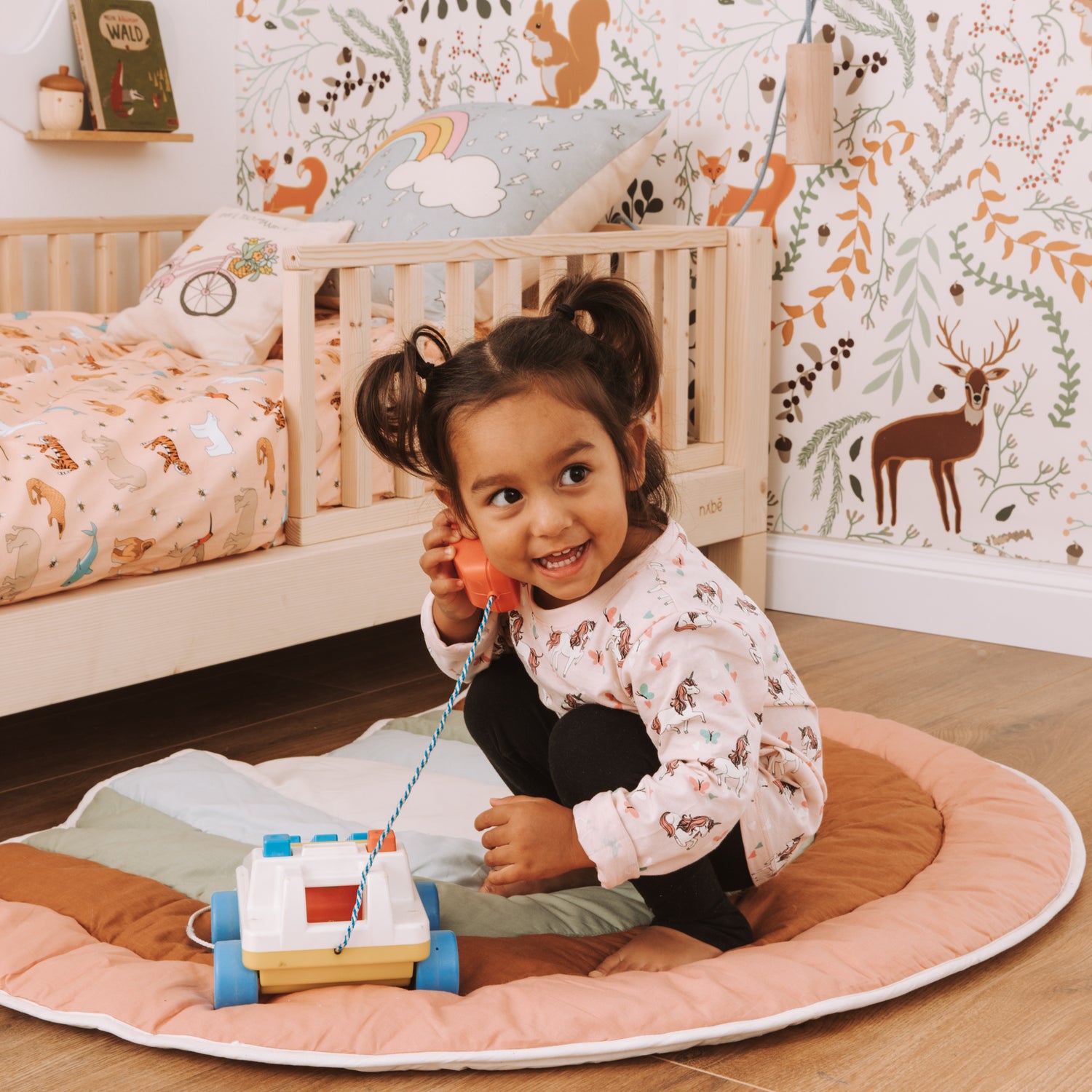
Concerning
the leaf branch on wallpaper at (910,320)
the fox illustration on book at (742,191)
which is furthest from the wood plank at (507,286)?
the leaf branch on wallpaper at (910,320)


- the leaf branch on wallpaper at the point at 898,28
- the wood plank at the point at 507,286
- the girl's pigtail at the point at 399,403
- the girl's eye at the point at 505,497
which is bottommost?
the girl's eye at the point at 505,497

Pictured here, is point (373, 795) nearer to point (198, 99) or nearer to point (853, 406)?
point (853, 406)

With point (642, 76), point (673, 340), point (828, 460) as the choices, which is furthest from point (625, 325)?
point (642, 76)

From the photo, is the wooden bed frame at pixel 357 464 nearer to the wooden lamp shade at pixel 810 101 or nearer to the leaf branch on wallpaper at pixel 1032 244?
the wooden lamp shade at pixel 810 101

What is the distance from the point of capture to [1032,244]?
207 centimetres

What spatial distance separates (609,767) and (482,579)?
18 cm

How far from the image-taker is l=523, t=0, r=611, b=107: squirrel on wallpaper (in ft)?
8.00

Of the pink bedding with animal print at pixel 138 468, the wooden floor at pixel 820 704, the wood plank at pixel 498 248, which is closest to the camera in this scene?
the wooden floor at pixel 820 704

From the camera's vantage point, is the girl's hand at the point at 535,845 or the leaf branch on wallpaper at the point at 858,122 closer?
the girl's hand at the point at 535,845

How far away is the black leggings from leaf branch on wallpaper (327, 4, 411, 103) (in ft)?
5.80

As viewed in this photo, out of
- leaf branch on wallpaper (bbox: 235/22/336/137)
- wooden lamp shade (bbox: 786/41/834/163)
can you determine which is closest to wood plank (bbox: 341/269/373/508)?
wooden lamp shade (bbox: 786/41/834/163)

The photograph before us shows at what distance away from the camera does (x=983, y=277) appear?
2127 mm

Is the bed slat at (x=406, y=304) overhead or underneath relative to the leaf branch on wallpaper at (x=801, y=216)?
underneath

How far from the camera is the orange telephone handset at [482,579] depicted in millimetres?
1128
